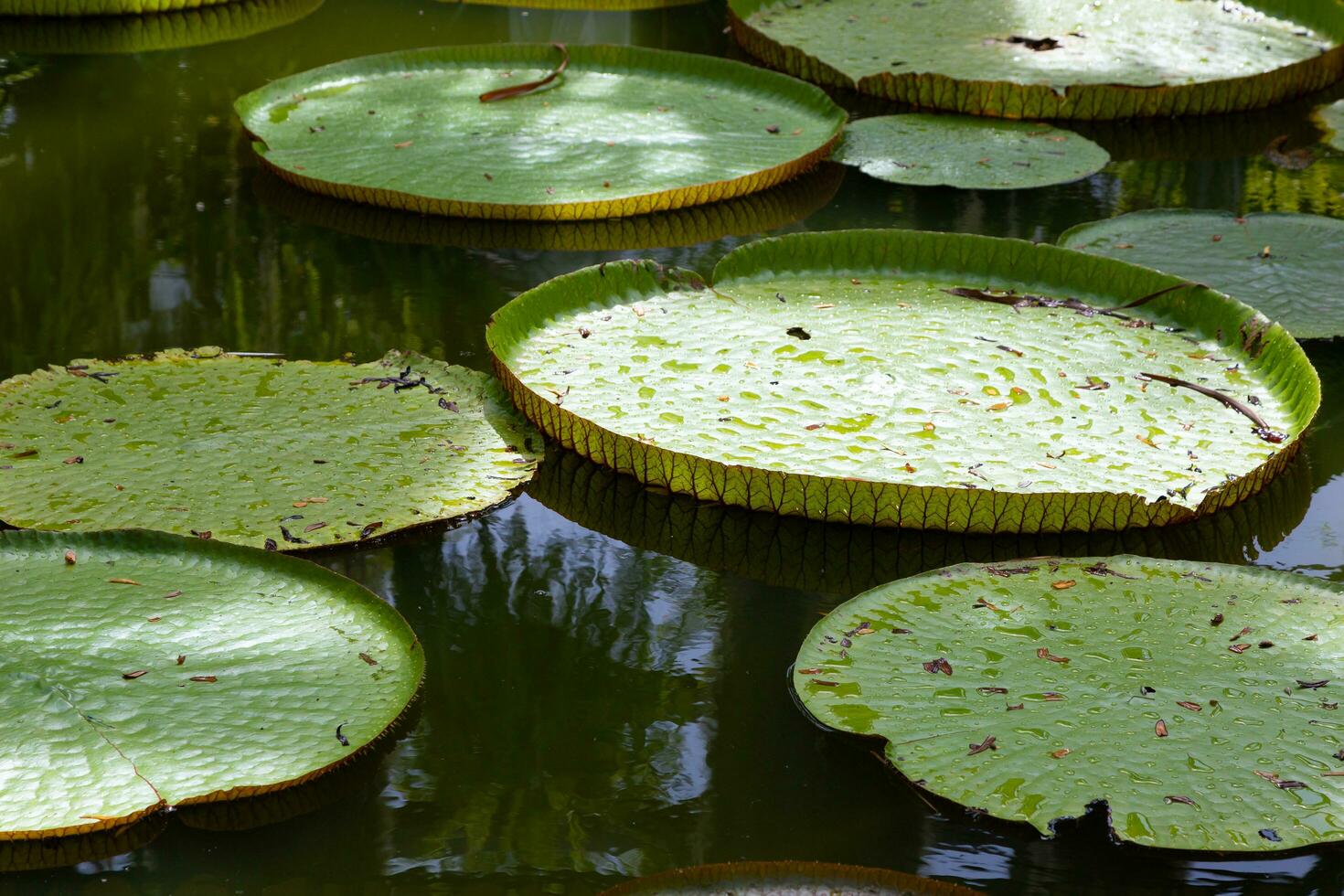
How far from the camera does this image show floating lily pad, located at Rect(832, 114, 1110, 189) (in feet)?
12.9

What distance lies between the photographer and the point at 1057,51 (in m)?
4.79

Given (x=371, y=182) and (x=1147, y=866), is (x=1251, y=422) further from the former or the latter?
(x=371, y=182)

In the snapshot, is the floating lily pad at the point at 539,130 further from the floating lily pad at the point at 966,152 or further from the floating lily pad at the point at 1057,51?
the floating lily pad at the point at 1057,51

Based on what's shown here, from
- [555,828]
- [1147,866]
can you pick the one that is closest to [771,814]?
[555,828]

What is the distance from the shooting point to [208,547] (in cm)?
220

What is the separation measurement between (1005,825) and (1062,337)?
4.58ft

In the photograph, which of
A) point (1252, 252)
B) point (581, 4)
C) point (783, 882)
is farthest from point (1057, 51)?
point (783, 882)

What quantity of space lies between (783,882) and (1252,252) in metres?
2.32

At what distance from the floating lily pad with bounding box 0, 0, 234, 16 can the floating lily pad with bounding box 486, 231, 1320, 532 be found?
3394 mm

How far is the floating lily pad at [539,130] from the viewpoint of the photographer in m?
3.71

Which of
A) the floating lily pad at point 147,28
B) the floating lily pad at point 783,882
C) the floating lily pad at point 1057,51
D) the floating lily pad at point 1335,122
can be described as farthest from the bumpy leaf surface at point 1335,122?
the floating lily pad at point 147,28

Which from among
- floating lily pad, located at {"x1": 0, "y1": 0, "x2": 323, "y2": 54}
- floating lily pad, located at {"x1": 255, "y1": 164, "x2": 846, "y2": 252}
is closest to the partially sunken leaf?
floating lily pad, located at {"x1": 255, "y1": 164, "x2": 846, "y2": 252}

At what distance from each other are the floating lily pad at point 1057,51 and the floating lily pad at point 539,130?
1.47 ft

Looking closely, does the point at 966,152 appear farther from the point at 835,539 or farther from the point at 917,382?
the point at 835,539
